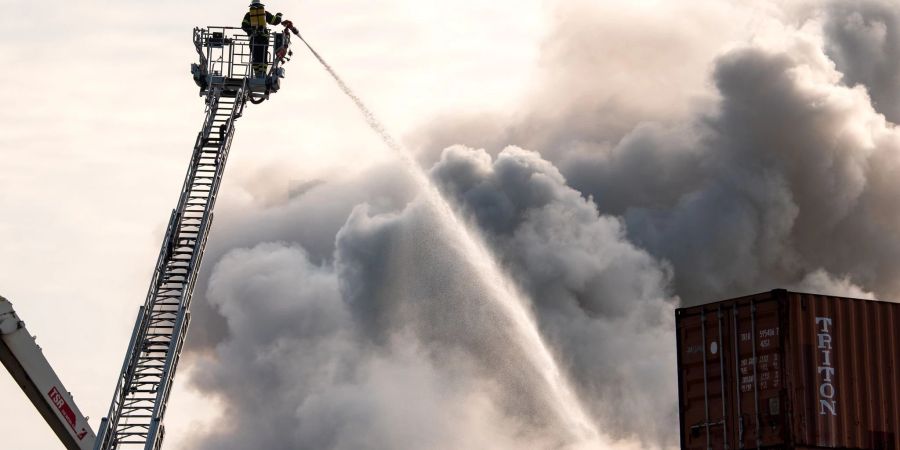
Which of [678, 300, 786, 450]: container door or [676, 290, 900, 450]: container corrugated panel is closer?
[676, 290, 900, 450]: container corrugated panel

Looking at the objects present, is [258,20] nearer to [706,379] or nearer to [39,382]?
[39,382]

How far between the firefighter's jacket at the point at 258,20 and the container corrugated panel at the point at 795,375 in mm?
22238

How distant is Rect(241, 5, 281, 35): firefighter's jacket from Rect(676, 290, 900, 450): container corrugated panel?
73.0 ft

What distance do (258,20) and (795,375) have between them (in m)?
26.6

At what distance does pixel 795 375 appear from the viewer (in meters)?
44.0

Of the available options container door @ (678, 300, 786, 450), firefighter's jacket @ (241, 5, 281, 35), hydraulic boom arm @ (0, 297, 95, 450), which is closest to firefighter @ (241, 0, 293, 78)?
firefighter's jacket @ (241, 5, 281, 35)

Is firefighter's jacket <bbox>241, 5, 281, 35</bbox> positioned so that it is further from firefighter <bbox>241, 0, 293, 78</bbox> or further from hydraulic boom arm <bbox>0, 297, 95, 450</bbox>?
hydraulic boom arm <bbox>0, 297, 95, 450</bbox>

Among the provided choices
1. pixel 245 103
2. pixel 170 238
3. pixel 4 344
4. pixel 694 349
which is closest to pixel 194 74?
pixel 245 103

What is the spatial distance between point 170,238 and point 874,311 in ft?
75.4

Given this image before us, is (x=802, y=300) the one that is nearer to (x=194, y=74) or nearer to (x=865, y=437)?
(x=865, y=437)

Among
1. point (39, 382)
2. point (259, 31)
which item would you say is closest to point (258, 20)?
point (259, 31)

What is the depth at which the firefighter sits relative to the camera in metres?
60.7

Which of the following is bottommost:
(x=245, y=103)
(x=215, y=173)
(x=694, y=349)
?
(x=694, y=349)

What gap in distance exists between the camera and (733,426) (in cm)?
4544
